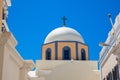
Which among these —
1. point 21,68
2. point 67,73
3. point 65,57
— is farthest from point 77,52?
point 21,68

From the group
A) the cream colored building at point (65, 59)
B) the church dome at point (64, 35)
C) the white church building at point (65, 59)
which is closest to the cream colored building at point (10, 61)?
the white church building at point (65, 59)

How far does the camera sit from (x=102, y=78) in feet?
63.3

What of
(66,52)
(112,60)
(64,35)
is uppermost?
(64,35)

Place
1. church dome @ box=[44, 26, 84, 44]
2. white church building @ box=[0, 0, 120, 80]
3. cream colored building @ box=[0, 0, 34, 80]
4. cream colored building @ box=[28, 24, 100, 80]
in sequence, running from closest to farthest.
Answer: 1. cream colored building @ box=[0, 0, 34, 80]
2. white church building @ box=[0, 0, 120, 80]
3. cream colored building @ box=[28, 24, 100, 80]
4. church dome @ box=[44, 26, 84, 44]

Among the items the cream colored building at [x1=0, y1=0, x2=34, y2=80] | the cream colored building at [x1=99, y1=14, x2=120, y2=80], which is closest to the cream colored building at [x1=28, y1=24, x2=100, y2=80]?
the cream colored building at [x1=99, y1=14, x2=120, y2=80]

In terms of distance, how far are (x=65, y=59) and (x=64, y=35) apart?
2.77 meters

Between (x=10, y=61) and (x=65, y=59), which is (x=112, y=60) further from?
(x=65, y=59)

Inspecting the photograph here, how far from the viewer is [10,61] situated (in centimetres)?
1113

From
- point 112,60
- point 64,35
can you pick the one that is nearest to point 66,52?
point 64,35

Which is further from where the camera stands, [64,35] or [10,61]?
[64,35]

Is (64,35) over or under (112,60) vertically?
over

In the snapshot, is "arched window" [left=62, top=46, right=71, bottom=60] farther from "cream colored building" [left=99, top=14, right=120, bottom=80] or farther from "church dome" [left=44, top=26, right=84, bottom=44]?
"cream colored building" [left=99, top=14, right=120, bottom=80]

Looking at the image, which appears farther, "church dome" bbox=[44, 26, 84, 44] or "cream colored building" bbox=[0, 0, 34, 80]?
"church dome" bbox=[44, 26, 84, 44]

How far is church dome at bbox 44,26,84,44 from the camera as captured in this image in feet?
101
